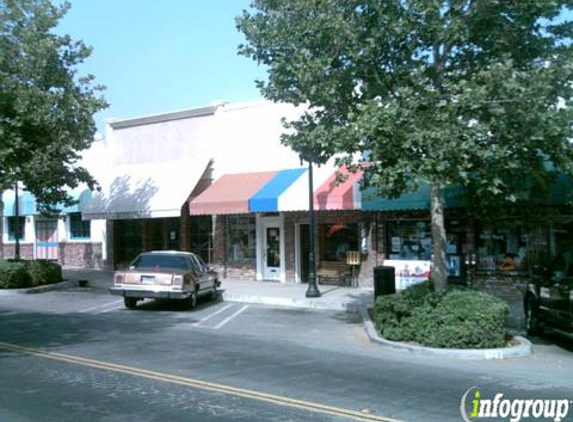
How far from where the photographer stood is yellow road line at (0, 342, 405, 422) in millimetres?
6965

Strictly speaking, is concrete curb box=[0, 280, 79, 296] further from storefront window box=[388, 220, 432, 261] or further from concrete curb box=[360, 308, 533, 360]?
concrete curb box=[360, 308, 533, 360]

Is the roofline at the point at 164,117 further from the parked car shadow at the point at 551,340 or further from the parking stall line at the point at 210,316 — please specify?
the parked car shadow at the point at 551,340

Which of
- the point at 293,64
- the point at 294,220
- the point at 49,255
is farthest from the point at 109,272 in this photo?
the point at 293,64

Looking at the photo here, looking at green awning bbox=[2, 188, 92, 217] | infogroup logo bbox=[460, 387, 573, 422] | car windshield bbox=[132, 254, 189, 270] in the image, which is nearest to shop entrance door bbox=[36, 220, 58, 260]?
green awning bbox=[2, 188, 92, 217]

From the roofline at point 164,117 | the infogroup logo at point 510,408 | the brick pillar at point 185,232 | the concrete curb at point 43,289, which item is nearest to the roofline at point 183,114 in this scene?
the roofline at point 164,117

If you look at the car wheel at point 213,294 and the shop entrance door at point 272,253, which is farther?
the shop entrance door at point 272,253

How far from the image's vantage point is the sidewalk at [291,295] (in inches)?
699

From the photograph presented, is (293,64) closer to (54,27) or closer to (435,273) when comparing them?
(435,273)

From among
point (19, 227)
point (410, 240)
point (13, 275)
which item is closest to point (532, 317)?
point (410, 240)

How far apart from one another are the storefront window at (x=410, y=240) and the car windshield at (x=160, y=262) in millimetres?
6603

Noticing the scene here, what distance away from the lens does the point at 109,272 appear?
1113 inches

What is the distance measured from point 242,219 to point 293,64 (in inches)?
499

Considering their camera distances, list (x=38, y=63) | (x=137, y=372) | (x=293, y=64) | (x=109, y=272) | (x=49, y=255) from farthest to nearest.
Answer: (x=49, y=255), (x=109, y=272), (x=38, y=63), (x=293, y=64), (x=137, y=372)

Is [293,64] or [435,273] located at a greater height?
[293,64]
